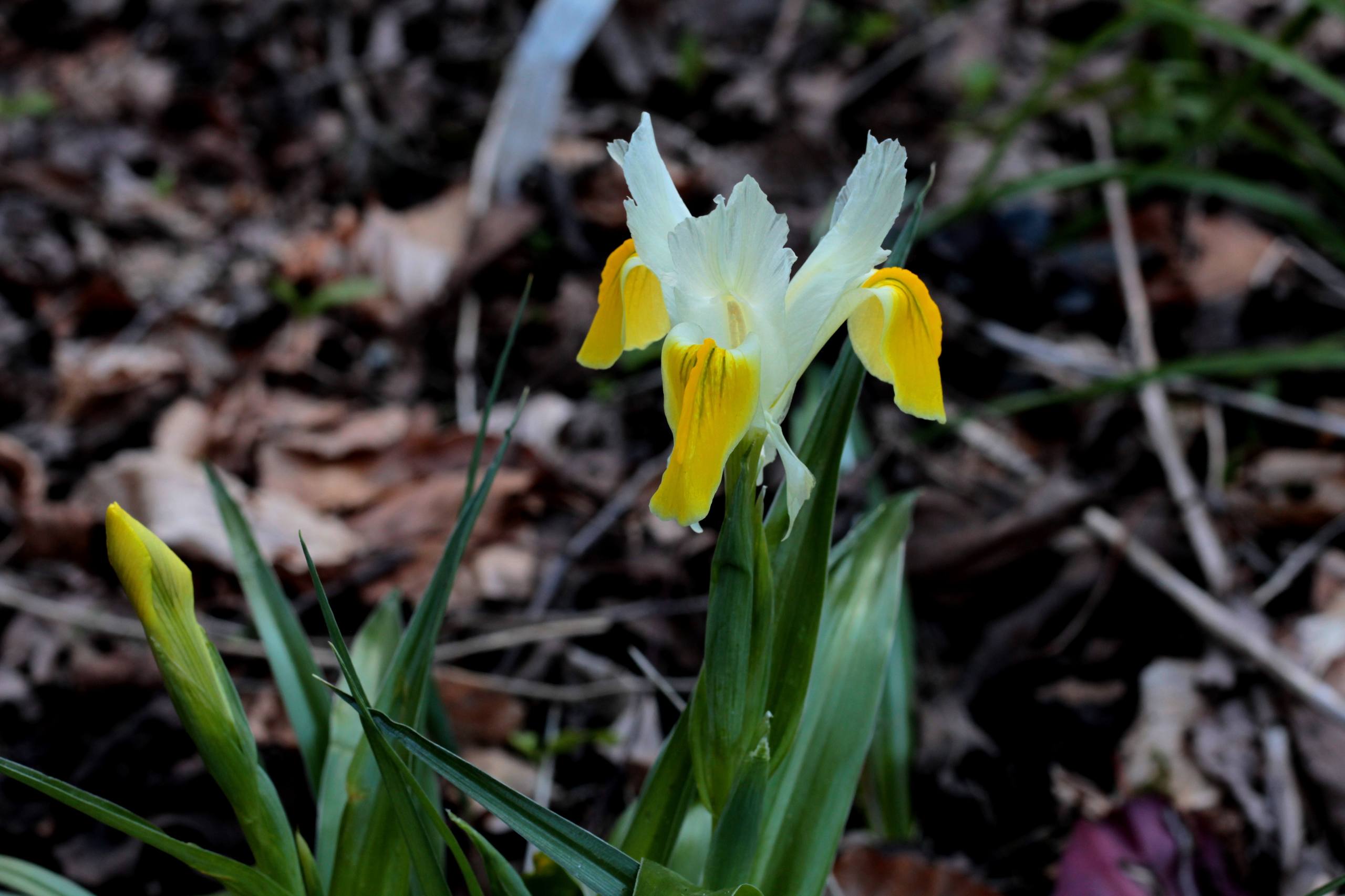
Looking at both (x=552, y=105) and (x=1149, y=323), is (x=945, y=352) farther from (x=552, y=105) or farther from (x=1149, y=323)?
(x=552, y=105)

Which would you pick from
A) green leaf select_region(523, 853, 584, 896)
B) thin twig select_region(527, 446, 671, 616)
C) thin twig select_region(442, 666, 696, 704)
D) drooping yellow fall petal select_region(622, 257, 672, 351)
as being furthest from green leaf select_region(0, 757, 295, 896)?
thin twig select_region(527, 446, 671, 616)

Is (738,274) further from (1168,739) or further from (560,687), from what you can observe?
(1168,739)

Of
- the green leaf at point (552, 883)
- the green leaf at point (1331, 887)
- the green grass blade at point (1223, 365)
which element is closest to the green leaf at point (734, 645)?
the green leaf at point (552, 883)

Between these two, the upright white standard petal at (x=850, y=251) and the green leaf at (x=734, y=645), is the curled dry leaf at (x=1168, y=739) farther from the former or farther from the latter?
the upright white standard petal at (x=850, y=251)

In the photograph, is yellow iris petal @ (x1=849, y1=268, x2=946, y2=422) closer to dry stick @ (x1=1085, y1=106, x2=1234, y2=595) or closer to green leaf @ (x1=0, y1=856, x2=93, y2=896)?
green leaf @ (x1=0, y1=856, x2=93, y2=896)

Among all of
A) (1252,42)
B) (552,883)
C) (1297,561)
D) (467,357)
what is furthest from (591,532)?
(1252,42)

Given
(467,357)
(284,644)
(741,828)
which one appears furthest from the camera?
(467,357)

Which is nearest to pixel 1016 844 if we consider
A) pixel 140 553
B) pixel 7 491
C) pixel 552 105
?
pixel 140 553
